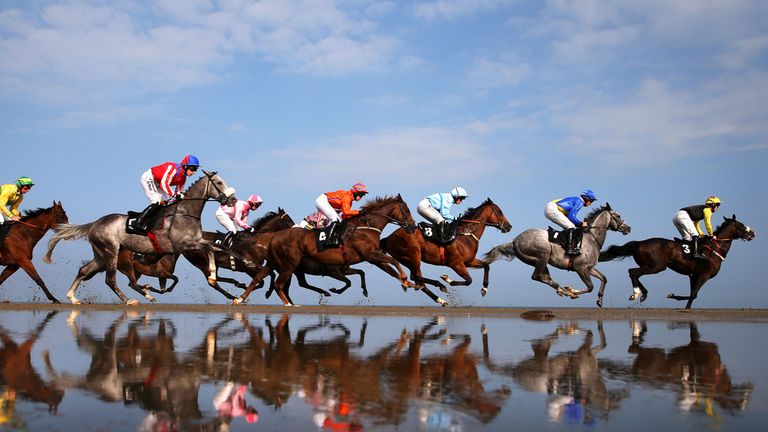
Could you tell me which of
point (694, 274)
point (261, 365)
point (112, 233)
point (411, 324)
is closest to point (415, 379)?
point (261, 365)

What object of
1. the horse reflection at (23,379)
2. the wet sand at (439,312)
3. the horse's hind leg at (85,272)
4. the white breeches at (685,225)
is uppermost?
the white breeches at (685,225)

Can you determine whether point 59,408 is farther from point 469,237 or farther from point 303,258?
point 469,237

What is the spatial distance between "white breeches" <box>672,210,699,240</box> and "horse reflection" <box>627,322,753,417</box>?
→ 10.5 m

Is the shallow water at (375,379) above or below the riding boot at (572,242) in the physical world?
below

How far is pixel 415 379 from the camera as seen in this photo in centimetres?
572

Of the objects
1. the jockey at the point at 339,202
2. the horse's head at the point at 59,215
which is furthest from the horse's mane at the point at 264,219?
the horse's head at the point at 59,215

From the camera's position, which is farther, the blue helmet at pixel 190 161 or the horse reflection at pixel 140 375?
the blue helmet at pixel 190 161

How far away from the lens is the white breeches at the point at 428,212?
17.8 meters

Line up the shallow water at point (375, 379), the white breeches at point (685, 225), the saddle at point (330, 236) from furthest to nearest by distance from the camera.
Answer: the white breeches at point (685, 225)
the saddle at point (330, 236)
the shallow water at point (375, 379)

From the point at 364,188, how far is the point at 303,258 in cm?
217

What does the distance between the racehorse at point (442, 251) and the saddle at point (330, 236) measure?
1920mm

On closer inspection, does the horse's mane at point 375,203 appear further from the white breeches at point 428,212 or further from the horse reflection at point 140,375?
the horse reflection at point 140,375

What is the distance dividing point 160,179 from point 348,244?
4190mm

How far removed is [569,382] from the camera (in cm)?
568
